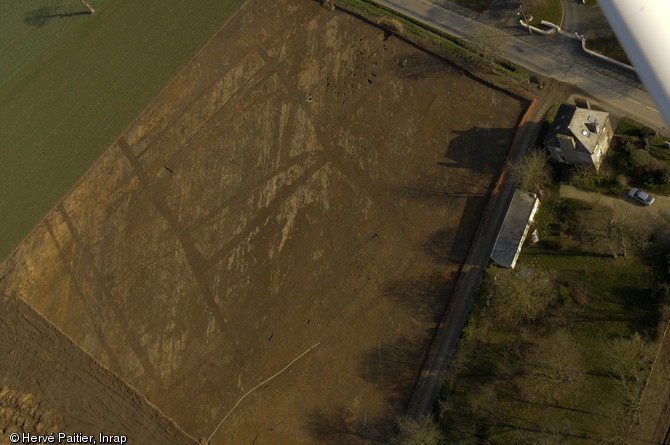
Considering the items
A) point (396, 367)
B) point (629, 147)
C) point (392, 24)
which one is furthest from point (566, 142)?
point (396, 367)

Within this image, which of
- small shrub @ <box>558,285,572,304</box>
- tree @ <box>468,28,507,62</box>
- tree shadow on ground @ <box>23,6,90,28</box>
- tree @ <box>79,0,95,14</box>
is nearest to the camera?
small shrub @ <box>558,285,572,304</box>

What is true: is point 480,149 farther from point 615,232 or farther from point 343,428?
point 343,428

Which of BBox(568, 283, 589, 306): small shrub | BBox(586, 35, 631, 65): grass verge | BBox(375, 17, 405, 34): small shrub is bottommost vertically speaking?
BBox(568, 283, 589, 306): small shrub

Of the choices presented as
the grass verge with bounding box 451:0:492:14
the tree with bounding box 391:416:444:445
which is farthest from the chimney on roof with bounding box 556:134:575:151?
the tree with bounding box 391:416:444:445

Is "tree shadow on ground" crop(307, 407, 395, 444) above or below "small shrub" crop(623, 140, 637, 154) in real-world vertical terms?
below

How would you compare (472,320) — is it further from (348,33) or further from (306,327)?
(348,33)

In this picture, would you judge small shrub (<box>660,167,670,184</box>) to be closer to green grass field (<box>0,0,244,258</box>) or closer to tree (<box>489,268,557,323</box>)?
tree (<box>489,268,557,323</box>)

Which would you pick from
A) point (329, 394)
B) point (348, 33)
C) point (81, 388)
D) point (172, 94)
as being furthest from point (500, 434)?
point (172, 94)

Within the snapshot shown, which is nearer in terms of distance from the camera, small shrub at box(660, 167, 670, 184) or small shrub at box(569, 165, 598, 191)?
small shrub at box(660, 167, 670, 184)
